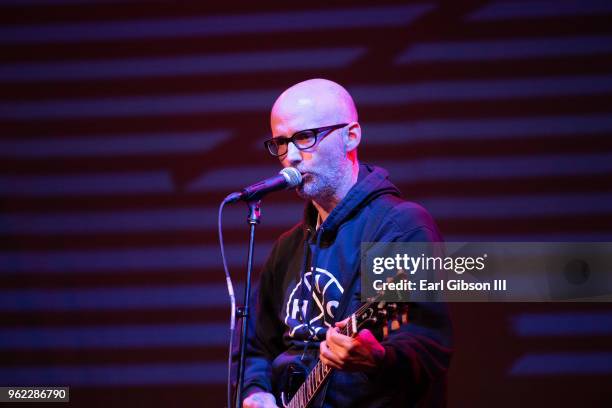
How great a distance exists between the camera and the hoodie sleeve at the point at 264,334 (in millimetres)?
2661

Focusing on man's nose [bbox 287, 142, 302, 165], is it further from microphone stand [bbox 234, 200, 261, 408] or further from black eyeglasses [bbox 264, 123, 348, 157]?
microphone stand [bbox 234, 200, 261, 408]

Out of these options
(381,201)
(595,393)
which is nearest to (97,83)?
(381,201)

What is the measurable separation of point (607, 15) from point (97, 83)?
7.67ft

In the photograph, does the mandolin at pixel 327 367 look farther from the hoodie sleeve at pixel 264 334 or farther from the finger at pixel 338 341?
the hoodie sleeve at pixel 264 334

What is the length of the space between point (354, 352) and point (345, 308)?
0.38 meters

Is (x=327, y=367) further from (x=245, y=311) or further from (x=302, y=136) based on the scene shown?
(x=302, y=136)

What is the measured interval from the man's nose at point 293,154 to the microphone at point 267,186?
0.15 m

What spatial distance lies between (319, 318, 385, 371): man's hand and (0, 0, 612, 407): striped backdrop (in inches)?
49.4

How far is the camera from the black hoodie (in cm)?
217

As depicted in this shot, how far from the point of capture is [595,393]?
3.07 meters

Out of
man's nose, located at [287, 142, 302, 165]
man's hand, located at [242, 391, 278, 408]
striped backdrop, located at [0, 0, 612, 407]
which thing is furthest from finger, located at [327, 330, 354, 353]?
striped backdrop, located at [0, 0, 612, 407]

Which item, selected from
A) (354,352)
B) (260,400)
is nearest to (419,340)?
(354,352)

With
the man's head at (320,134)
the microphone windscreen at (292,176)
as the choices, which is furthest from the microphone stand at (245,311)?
the man's head at (320,134)

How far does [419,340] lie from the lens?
7.09 feet
